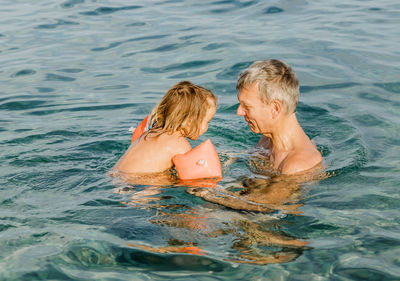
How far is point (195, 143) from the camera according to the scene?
7078 mm

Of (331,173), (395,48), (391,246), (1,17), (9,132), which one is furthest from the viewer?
(1,17)

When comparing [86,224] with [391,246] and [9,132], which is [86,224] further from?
[9,132]

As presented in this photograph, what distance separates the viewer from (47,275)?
3.76 meters

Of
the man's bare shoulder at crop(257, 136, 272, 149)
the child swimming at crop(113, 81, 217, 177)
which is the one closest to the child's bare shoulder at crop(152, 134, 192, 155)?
the child swimming at crop(113, 81, 217, 177)

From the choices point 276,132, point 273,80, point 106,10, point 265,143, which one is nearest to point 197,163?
point 276,132

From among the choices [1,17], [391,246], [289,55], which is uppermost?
[1,17]

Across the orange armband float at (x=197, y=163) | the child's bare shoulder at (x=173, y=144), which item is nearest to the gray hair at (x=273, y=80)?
the orange armband float at (x=197, y=163)

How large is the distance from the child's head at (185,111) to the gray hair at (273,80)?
0.53 metres

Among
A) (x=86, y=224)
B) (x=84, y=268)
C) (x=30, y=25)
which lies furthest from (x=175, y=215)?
(x=30, y=25)

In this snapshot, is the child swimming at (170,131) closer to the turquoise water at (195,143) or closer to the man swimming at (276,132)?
the turquoise water at (195,143)

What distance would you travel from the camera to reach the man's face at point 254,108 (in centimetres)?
537

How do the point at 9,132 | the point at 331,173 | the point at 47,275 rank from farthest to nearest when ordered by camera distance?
the point at 9,132, the point at 331,173, the point at 47,275

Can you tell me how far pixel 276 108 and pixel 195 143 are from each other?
191cm

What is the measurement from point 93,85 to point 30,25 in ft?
16.1
